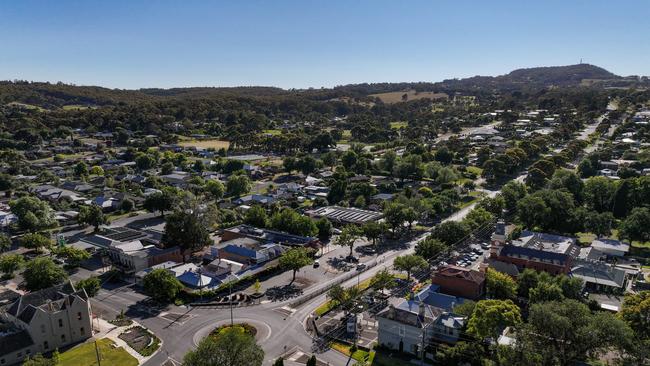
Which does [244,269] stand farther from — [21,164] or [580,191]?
[21,164]

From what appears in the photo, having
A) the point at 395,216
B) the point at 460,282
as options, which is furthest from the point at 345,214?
the point at 460,282

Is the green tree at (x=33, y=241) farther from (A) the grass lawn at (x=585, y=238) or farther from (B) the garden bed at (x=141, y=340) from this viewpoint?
(A) the grass lawn at (x=585, y=238)

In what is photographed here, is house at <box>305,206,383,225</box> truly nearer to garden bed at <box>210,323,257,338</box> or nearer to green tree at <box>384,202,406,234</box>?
green tree at <box>384,202,406,234</box>

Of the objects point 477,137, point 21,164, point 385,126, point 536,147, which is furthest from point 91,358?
point 385,126

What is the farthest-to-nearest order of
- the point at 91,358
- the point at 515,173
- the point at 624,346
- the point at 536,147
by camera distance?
the point at 536,147
the point at 515,173
the point at 91,358
the point at 624,346

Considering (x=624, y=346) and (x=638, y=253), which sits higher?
(x=624, y=346)

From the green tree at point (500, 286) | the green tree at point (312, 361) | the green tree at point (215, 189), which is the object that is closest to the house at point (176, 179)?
the green tree at point (215, 189)

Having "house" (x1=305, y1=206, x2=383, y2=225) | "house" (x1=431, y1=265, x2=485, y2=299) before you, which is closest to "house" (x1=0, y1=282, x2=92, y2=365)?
"house" (x1=431, y1=265, x2=485, y2=299)
